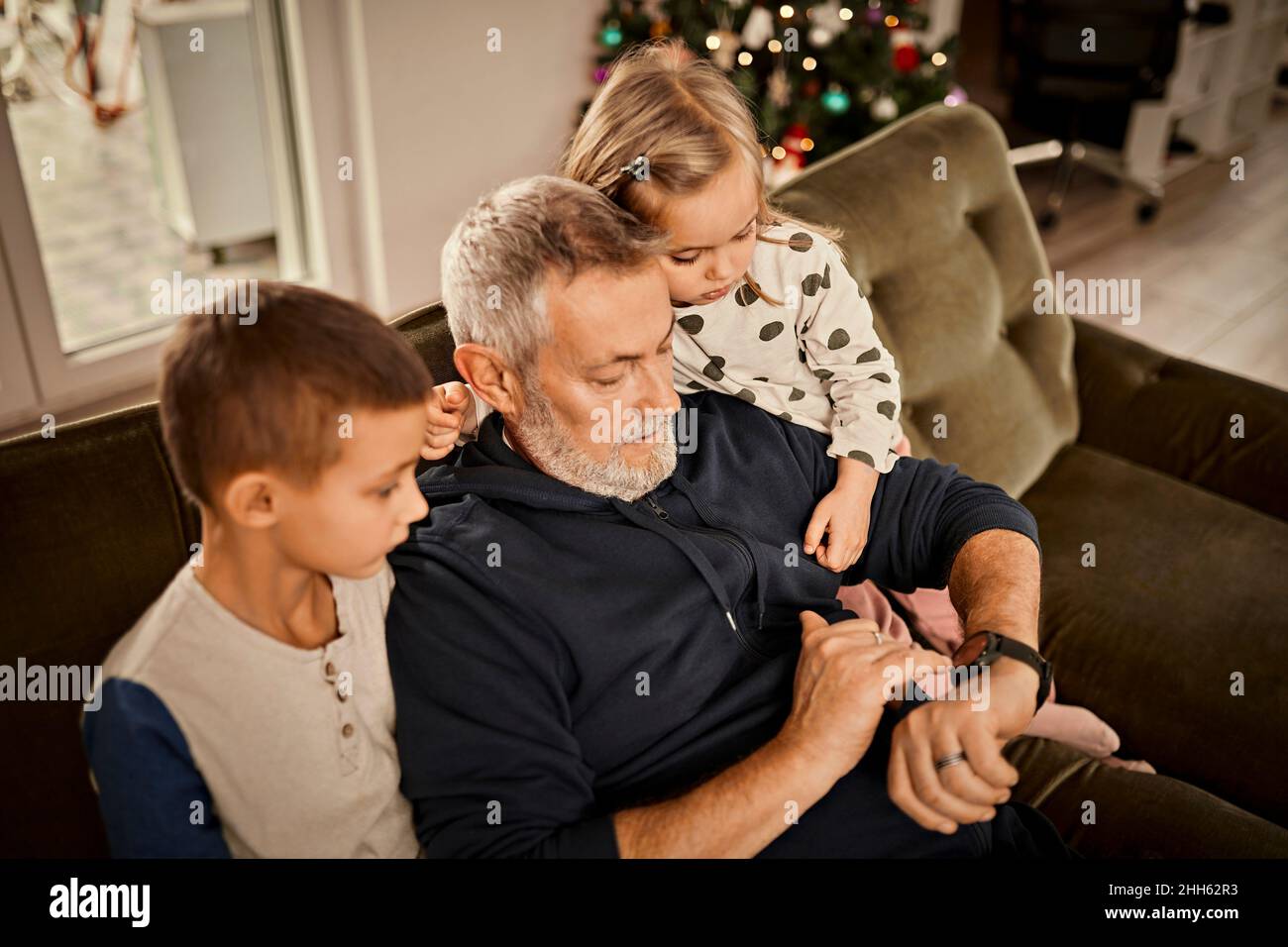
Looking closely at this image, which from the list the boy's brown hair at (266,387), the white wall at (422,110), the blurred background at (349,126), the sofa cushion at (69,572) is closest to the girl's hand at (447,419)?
the sofa cushion at (69,572)

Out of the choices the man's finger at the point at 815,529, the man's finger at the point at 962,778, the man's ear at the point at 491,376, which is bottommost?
the man's finger at the point at 962,778

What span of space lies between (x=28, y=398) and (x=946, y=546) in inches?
107

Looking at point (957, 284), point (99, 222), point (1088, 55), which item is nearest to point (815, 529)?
point (957, 284)

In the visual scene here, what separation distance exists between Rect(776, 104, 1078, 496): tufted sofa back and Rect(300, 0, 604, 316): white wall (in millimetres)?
1592

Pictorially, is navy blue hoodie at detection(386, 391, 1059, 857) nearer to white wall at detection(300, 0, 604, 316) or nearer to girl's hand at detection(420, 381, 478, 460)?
girl's hand at detection(420, 381, 478, 460)

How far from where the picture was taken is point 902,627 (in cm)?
158

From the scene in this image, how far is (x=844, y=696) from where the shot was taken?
116 centimetres

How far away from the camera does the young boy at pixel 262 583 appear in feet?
2.78

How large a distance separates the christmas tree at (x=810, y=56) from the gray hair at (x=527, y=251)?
7.46 feet

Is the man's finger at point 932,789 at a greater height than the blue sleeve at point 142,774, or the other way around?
the blue sleeve at point 142,774

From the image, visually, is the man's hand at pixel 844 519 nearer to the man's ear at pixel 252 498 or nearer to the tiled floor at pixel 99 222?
the man's ear at pixel 252 498

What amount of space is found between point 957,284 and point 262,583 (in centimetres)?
150
